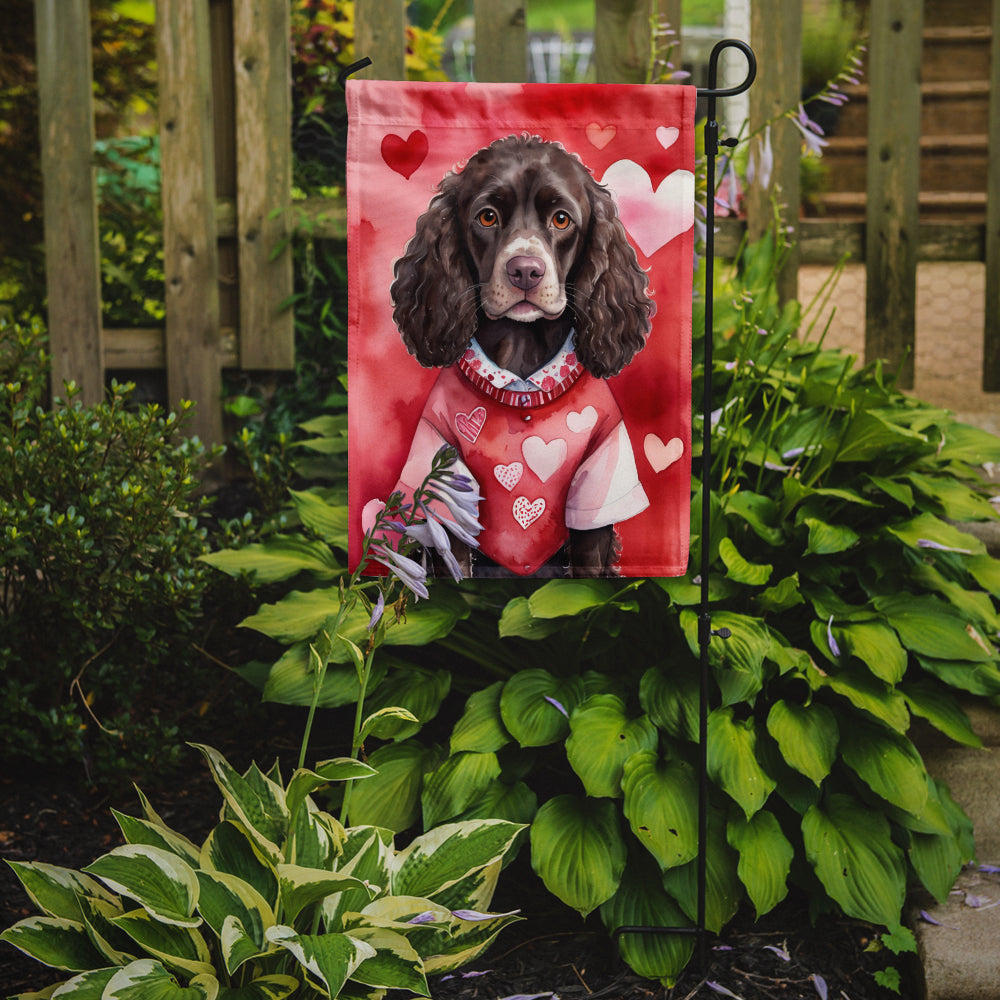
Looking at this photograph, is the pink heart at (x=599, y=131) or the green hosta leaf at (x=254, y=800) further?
the pink heart at (x=599, y=131)

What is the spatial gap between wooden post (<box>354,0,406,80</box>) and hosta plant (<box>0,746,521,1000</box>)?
2283 millimetres

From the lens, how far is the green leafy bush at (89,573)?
2.22 meters

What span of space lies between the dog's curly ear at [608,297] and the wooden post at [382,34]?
1.60m

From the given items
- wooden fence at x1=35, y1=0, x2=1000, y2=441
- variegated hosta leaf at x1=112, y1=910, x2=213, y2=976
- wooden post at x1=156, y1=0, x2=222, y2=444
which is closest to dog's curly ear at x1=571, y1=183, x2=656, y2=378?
variegated hosta leaf at x1=112, y1=910, x2=213, y2=976

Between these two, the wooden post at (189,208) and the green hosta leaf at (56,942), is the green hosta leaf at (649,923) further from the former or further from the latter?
the wooden post at (189,208)

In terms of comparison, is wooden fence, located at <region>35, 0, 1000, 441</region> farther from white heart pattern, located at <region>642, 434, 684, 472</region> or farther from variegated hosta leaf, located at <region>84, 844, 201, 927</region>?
variegated hosta leaf, located at <region>84, 844, 201, 927</region>

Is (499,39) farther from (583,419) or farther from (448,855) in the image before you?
(448,855)

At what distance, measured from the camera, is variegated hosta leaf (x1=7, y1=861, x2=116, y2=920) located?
157cm

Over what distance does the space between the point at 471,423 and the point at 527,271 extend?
0.29 metres

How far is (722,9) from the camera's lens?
8.93m

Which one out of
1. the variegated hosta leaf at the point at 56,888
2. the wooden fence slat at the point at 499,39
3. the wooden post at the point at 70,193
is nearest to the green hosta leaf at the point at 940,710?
the variegated hosta leaf at the point at 56,888

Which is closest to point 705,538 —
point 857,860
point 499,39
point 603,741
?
point 603,741

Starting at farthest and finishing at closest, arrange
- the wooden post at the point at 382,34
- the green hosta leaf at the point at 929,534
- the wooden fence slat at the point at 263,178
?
the wooden fence slat at the point at 263,178, the wooden post at the point at 382,34, the green hosta leaf at the point at 929,534

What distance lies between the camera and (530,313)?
1792 mm
